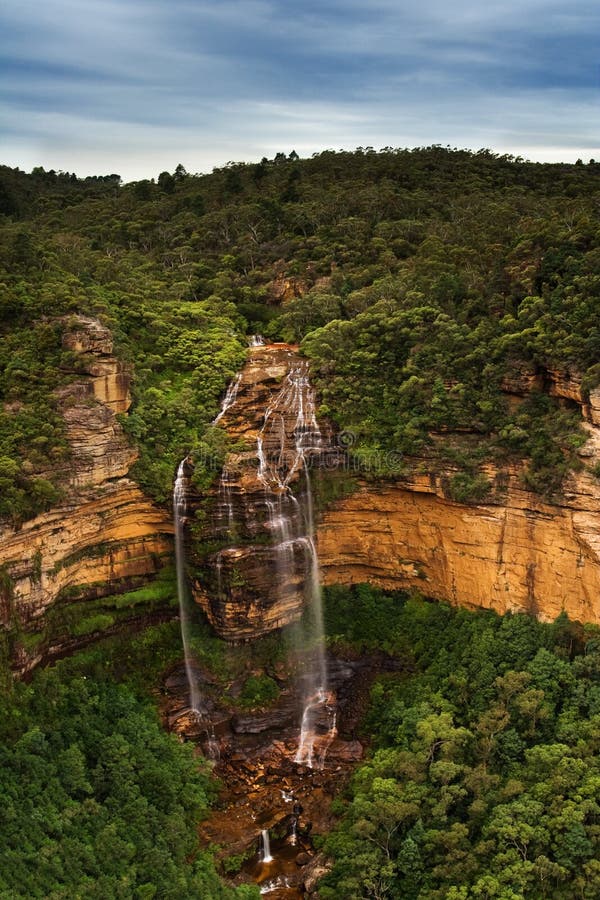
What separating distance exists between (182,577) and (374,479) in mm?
7204

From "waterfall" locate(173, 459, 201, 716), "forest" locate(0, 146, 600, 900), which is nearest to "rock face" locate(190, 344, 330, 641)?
"waterfall" locate(173, 459, 201, 716)

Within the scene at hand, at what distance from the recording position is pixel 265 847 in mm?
21750

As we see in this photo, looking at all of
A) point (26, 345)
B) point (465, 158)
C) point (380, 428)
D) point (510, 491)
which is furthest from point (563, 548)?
point (465, 158)

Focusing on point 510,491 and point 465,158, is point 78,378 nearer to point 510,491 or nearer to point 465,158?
point 510,491

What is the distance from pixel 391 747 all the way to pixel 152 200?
3536 centimetres

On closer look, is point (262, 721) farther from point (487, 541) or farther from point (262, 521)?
point (487, 541)

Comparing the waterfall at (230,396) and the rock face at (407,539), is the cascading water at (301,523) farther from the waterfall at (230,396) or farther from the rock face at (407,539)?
the waterfall at (230,396)

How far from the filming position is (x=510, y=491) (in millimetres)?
24359

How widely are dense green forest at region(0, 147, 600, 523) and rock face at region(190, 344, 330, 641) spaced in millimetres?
1161

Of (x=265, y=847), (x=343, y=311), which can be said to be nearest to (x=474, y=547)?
(x=265, y=847)

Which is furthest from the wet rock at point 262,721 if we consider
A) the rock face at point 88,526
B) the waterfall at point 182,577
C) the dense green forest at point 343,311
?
the dense green forest at point 343,311

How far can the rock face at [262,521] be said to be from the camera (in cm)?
2505

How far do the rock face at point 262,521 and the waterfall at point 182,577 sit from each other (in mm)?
763

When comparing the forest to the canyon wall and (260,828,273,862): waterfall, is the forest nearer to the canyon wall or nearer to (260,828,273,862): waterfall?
the canyon wall
